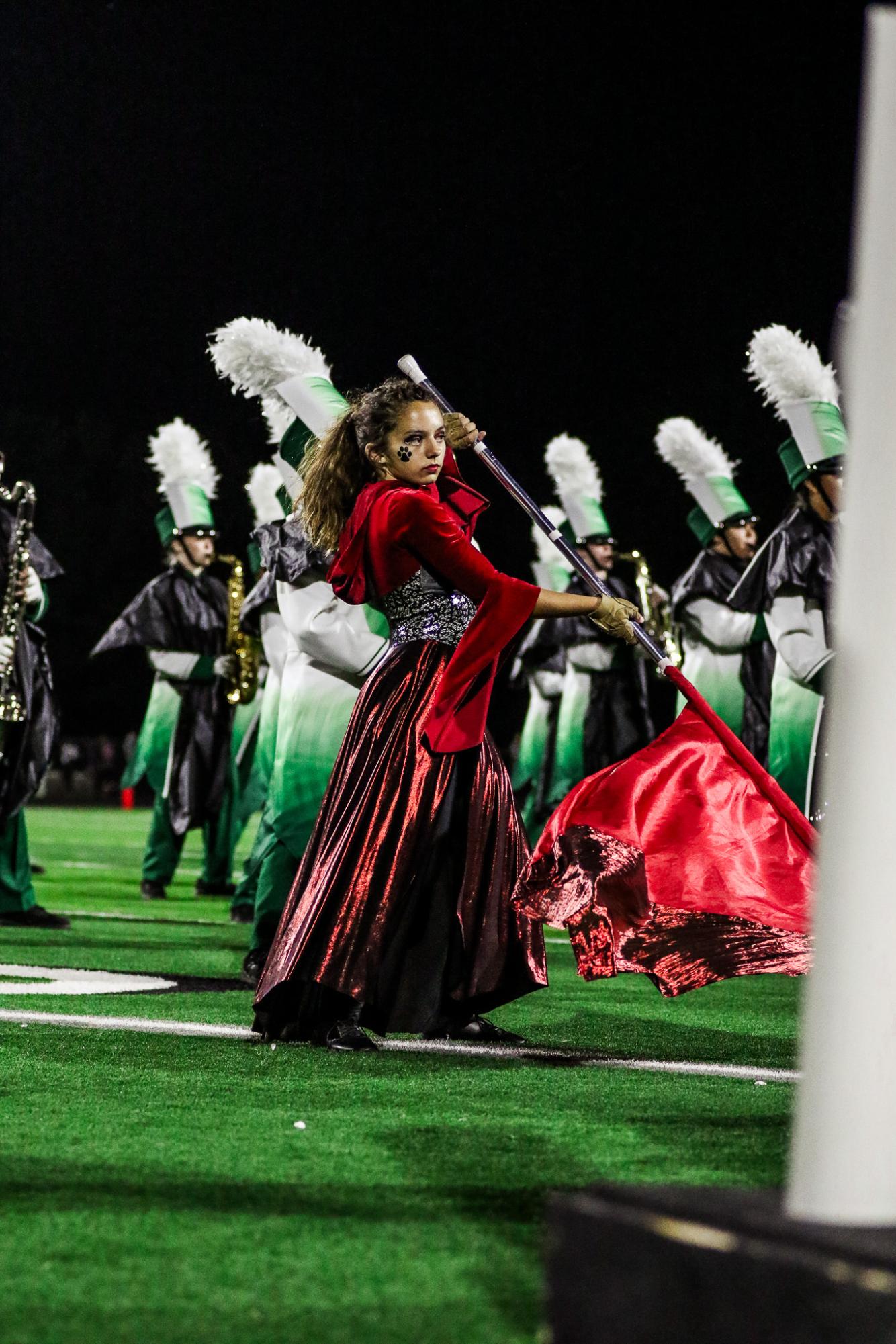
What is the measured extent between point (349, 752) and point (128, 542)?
35.7 meters

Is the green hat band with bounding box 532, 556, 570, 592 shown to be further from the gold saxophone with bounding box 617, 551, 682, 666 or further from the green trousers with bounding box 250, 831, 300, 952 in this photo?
the green trousers with bounding box 250, 831, 300, 952

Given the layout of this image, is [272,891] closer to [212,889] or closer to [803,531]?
[803,531]

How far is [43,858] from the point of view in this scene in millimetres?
15344

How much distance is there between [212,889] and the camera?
12.0 metres

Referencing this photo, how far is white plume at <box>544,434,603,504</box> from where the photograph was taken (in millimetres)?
15016

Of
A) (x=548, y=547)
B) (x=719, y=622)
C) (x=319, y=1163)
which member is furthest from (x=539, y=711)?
(x=319, y=1163)

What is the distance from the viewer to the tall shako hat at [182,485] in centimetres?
1211

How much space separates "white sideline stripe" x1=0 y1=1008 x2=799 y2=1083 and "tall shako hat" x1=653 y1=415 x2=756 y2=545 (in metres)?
7.81

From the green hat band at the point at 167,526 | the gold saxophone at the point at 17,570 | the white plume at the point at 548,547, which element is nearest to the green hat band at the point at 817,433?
the gold saxophone at the point at 17,570

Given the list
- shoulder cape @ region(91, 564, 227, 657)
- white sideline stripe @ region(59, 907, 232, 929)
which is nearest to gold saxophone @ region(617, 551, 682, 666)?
shoulder cape @ region(91, 564, 227, 657)

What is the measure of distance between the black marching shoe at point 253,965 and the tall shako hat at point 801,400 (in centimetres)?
332

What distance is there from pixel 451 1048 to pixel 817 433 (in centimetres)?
412

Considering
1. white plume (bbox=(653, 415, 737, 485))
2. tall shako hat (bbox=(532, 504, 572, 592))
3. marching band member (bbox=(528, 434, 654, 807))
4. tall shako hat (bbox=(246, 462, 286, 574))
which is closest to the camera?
white plume (bbox=(653, 415, 737, 485))

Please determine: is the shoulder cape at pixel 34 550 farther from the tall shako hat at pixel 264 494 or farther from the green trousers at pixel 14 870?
the tall shako hat at pixel 264 494
